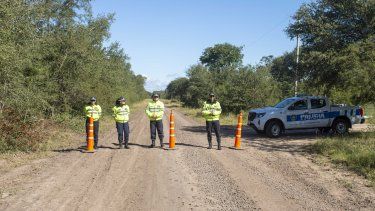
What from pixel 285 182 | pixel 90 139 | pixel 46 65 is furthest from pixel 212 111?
pixel 46 65

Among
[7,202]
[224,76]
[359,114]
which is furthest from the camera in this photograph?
[224,76]

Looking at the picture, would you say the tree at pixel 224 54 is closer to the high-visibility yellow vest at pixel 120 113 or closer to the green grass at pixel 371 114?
the green grass at pixel 371 114

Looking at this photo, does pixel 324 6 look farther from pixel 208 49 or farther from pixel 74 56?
pixel 208 49

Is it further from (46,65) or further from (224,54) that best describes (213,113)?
(224,54)

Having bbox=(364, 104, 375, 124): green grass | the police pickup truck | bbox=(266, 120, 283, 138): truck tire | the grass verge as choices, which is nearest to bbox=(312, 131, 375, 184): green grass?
bbox=(364, 104, 375, 124): green grass

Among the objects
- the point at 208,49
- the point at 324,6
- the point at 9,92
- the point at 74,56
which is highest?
the point at 208,49

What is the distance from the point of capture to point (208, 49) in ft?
325

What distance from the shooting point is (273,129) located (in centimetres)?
1973

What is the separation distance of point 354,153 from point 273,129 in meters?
6.86

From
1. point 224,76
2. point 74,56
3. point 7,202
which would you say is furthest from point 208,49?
point 7,202

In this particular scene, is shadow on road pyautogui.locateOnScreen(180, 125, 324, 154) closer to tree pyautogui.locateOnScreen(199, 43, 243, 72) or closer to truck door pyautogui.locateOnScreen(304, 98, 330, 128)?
truck door pyautogui.locateOnScreen(304, 98, 330, 128)

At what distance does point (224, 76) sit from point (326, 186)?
151 ft

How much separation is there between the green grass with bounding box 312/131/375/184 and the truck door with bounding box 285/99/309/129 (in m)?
3.07

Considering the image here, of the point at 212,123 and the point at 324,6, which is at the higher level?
the point at 324,6
